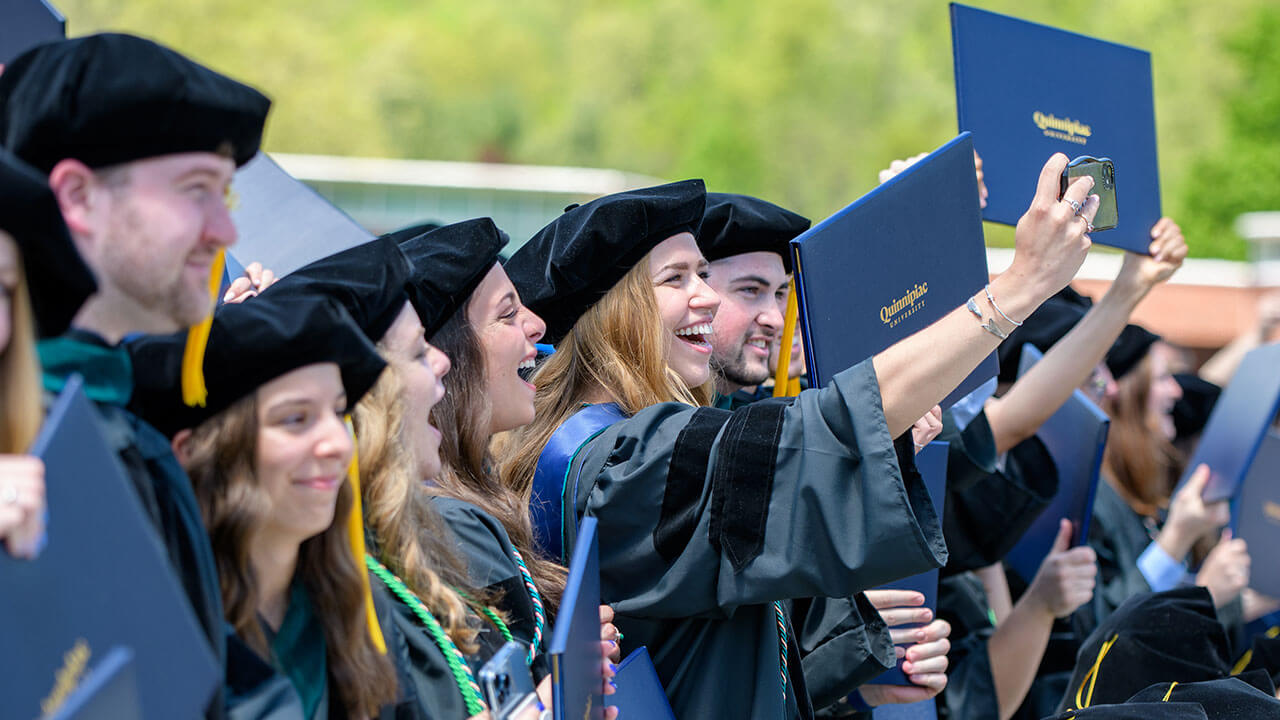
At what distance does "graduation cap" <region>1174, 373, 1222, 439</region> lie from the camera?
6329mm

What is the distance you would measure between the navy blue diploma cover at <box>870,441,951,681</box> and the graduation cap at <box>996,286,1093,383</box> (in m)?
1.57

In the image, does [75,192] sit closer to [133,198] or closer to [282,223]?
[133,198]

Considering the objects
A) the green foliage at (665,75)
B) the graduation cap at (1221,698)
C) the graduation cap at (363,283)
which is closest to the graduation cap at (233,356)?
the graduation cap at (363,283)

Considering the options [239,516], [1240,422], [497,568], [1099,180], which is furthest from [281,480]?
[1240,422]

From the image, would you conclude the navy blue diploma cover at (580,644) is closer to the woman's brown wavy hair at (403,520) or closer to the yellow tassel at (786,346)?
the woman's brown wavy hair at (403,520)

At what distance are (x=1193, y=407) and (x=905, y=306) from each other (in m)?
4.33

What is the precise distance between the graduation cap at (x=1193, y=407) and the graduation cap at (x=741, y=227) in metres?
3.61

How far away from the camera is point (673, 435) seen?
7.91ft

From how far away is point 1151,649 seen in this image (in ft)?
9.84

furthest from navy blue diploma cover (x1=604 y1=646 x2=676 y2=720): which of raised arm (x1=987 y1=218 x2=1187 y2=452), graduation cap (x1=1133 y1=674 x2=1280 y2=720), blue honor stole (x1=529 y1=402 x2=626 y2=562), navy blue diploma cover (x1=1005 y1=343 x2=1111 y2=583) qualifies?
navy blue diploma cover (x1=1005 y1=343 x2=1111 y2=583)

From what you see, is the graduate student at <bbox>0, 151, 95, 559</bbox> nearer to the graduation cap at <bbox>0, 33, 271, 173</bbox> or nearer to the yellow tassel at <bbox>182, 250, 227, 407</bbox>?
the graduation cap at <bbox>0, 33, 271, 173</bbox>

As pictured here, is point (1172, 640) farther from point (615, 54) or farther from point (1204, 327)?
point (615, 54)

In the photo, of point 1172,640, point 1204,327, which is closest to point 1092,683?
point 1172,640

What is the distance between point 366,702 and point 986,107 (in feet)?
7.12
